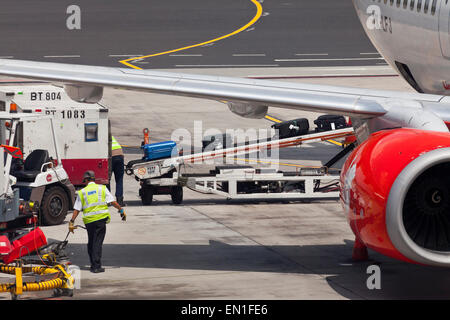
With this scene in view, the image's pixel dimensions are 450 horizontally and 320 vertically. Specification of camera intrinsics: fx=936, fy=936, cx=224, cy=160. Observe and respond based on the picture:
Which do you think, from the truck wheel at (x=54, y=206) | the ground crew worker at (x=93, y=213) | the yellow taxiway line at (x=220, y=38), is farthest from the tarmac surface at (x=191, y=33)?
the ground crew worker at (x=93, y=213)

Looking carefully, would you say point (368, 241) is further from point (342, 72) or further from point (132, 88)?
point (342, 72)

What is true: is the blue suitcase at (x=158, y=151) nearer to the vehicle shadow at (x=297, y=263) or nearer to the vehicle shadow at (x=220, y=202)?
the vehicle shadow at (x=220, y=202)

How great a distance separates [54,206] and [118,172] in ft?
8.14

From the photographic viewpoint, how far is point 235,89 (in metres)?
17.9

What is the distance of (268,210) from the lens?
77.2 feet

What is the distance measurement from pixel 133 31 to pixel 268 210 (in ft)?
108

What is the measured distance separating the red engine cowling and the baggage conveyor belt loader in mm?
7603

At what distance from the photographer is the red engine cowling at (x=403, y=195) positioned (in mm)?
14805

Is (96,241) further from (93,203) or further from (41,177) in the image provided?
(41,177)

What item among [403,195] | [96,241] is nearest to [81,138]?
[96,241]

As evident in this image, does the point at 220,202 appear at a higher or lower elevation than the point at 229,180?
lower

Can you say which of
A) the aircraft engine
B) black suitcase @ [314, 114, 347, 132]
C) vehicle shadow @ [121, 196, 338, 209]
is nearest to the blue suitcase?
vehicle shadow @ [121, 196, 338, 209]

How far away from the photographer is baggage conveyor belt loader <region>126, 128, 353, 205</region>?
23.6 metres
